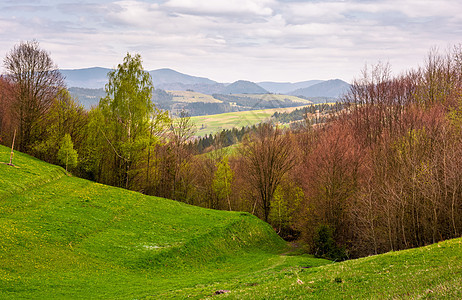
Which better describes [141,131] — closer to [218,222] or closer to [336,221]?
[218,222]

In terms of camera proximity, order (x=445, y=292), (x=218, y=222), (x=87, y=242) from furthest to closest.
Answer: (x=218, y=222) < (x=87, y=242) < (x=445, y=292)

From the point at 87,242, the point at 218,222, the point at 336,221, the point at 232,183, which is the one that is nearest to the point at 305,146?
the point at 232,183

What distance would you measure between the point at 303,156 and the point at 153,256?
62362mm

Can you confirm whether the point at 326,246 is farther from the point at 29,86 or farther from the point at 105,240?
the point at 29,86

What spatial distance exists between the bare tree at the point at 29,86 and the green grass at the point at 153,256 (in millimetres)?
15029

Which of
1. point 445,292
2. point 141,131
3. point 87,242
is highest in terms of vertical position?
point 141,131

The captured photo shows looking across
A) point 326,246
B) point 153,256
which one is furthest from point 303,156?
point 153,256

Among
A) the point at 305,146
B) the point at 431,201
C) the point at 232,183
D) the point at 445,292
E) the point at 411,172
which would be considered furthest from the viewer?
the point at 305,146

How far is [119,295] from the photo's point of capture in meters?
25.8

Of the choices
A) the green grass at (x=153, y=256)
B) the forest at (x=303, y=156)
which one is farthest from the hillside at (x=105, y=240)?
the forest at (x=303, y=156)

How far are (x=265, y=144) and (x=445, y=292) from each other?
5960 cm

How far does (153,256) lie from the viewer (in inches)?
1479

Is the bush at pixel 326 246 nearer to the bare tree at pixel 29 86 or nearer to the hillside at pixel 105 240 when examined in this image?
the hillside at pixel 105 240

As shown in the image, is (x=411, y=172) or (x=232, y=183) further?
(x=232, y=183)
